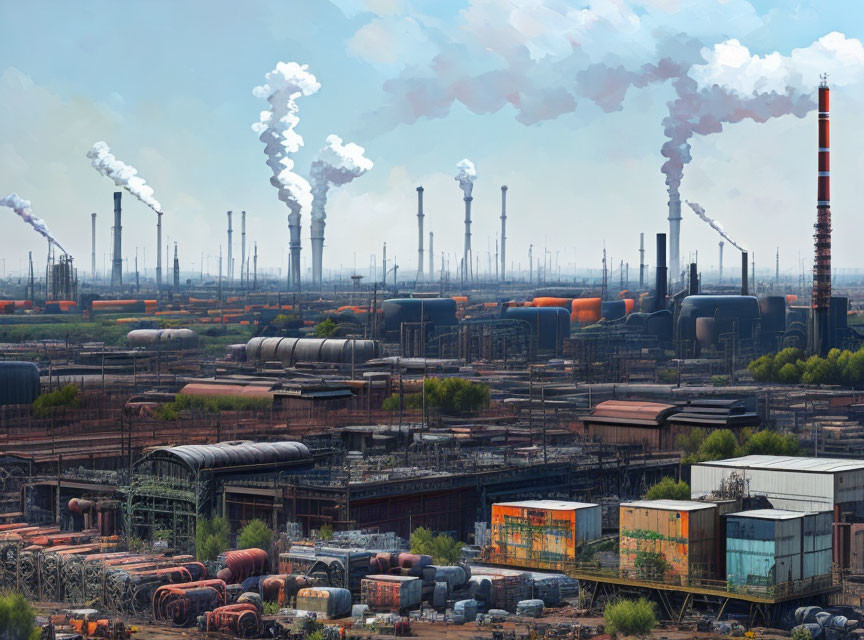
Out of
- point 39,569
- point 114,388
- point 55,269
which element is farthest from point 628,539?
point 55,269

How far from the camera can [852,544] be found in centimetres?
4241

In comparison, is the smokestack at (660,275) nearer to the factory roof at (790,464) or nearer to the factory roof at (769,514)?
the factory roof at (790,464)

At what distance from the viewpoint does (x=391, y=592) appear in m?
36.3

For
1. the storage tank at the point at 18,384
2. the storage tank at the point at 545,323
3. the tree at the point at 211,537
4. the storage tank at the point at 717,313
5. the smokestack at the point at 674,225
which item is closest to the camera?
the tree at the point at 211,537

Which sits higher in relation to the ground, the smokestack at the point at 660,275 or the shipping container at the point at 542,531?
the smokestack at the point at 660,275

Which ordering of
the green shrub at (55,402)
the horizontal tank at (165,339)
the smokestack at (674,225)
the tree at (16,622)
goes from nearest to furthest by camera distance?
the tree at (16,622), the green shrub at (55,402), the horizontal tank at (165,339), the smokestack at (674,225)

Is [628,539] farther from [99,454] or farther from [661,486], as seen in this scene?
[99,454]

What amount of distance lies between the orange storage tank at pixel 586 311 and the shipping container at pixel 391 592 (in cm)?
11053

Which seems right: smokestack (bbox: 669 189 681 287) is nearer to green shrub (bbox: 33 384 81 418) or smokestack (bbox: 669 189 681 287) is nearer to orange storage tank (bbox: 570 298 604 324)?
orange storage tank (bbox: 570 298 604 324)

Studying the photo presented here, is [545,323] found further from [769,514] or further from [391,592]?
[391,592]

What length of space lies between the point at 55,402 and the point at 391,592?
141ft

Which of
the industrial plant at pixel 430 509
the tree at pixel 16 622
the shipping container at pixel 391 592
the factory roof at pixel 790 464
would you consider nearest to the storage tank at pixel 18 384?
the industrial plant at pixel 430 509

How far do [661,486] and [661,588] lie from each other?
1136 cm

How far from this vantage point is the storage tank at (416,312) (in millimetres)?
112875
